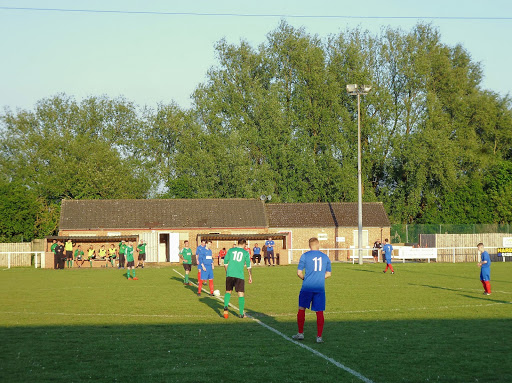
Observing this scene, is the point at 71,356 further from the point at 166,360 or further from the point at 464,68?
the point at 464,68

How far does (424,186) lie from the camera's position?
6366 cm

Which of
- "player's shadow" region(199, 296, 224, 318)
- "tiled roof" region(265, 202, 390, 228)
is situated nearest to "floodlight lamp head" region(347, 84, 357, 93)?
"tiled roof" region(265, 202, 390, 228)

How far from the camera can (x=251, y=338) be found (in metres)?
12.4

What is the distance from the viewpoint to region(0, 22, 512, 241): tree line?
62.2 meters

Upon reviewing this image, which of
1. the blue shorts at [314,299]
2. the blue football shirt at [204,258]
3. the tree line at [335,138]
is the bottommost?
the blue shorts at [314,299]

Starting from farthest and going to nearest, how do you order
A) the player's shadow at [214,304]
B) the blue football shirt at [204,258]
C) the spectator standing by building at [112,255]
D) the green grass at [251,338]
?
the spectator standing by building at [112,255] → the blue football shirt at [204,258] → the player's shadow at [214,304] → the green grass at [251,338]

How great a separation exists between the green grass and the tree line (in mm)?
40181

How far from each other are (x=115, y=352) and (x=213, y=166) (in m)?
51.5

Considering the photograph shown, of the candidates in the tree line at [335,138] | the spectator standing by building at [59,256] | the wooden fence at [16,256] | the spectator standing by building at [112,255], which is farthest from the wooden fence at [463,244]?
the wooden fence at [16,256]

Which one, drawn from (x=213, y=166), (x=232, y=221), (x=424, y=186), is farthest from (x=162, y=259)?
(x=424, y=186)

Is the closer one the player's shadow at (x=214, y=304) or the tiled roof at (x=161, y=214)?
the player's shadow at (x=214, y=304)

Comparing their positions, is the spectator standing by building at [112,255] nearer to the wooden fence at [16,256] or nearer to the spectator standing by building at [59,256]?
the spectator standing by building at [59,256]

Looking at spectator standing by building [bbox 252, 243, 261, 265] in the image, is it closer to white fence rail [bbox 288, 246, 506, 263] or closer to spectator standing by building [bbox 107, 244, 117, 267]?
white fence rail [bbox 288, 246, 506, 263]

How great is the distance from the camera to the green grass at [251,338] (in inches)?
363
